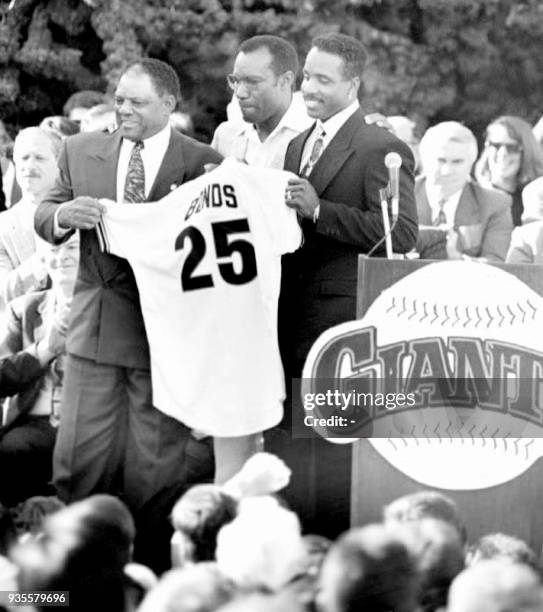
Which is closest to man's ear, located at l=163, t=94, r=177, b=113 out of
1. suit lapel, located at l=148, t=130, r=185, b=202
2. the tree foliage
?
suit lapel, located at l=148, t=130, r=185, b=202

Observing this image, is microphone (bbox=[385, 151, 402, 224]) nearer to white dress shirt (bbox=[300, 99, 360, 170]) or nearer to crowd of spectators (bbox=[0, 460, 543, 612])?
white dress shirt (bbox=[300, 99, 360, 170])

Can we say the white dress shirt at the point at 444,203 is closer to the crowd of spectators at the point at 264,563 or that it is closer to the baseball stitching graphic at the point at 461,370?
the baseball stitching graphic at the point at 461,370

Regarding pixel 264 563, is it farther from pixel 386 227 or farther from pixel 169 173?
pixel 169 173

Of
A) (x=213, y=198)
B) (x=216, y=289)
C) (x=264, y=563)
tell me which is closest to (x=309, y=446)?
(x=216, y=289)

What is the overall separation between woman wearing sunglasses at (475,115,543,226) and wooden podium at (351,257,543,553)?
118 inches

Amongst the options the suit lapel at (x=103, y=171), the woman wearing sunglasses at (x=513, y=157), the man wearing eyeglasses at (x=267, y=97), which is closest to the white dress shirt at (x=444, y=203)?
the woman wearing sunglasses at (x=513, y=157)

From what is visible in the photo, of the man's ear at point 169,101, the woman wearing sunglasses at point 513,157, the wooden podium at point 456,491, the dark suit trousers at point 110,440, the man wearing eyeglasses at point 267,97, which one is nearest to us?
the wooden podium at point 456,491

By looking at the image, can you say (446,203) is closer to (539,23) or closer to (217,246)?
(217,246)

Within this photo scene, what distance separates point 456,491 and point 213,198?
4.62 ft

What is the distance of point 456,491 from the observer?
19.0 ft

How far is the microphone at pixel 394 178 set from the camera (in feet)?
19.4

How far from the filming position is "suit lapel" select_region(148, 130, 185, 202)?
21.0 ft

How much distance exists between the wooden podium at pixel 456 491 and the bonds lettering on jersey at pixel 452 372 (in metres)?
0.15

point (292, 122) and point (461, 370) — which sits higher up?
point (292, 122)
